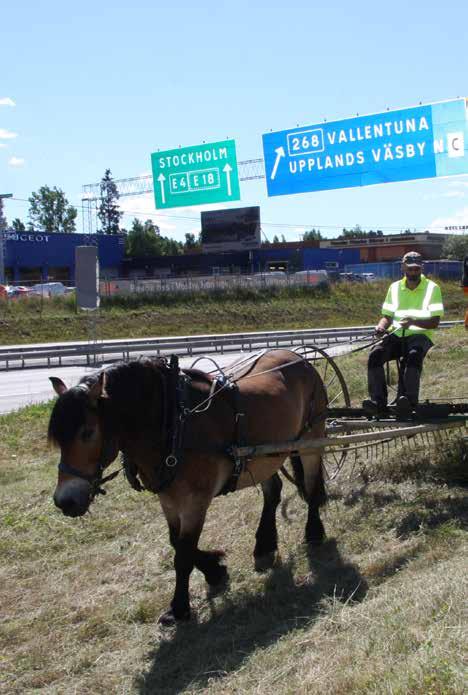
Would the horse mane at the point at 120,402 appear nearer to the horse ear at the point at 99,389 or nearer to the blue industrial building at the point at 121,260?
the horse ear at the point at 99,389

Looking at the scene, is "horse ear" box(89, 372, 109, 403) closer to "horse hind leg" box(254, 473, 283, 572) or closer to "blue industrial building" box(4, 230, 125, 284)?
"horse hind leg" box(254, 473, 283, 572)

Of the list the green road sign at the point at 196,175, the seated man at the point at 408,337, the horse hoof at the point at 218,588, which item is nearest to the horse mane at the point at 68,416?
the horse hoof at the point at 218,588

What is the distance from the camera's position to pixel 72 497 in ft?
16.3

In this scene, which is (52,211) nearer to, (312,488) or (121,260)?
(121,260)

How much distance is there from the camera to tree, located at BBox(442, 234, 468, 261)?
78062 millimetres

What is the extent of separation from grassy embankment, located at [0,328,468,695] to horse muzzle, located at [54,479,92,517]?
1047mm

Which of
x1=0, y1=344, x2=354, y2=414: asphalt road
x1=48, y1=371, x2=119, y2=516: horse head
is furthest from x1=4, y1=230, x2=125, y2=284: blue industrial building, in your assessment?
x1=48, y1=371, x2=119, y2=516: horse head

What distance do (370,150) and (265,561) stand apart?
14.1 meters

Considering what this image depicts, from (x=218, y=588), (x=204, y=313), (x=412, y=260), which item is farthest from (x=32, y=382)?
(x=204, y=313)

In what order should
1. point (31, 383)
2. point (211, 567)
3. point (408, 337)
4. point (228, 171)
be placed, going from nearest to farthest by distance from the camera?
1. point (211, 567)
2. point (408, 337)
3. point (31, 383)
4. point (228, 171)

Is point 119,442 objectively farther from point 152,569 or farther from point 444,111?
point 444,111

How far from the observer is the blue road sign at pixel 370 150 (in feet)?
57.7

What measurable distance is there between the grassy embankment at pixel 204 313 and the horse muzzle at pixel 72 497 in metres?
31.5

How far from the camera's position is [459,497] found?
6.90 m
